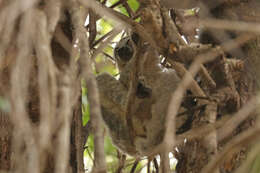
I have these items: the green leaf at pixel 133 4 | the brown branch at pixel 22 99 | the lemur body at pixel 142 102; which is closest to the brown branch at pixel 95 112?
the brown branch at pixel 22 99

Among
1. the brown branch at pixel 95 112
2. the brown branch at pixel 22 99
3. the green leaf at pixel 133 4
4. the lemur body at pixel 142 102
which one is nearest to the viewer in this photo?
the brown branch at pixel 22 99

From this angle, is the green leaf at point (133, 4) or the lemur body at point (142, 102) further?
the green leaf at point (133, 4)

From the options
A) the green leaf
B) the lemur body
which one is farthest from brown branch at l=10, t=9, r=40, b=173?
the green leaf

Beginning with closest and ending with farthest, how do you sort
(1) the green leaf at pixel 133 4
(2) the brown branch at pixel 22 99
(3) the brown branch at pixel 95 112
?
(2) the brown branch at pixel 22 99, (3) the brown branch at pixel 95 112, (1) the green leaf at pixel 133 4

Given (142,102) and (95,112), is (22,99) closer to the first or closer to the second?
(95,112)

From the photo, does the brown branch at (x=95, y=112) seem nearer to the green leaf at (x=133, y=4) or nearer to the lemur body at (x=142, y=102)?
the lemur body at (x=142, y=102)

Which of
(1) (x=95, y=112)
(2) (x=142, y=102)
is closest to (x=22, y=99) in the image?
(1) (x=95, y=112)

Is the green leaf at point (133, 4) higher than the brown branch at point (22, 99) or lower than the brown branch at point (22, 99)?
higher

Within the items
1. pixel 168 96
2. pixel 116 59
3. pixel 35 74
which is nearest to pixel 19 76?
pixel 35 74

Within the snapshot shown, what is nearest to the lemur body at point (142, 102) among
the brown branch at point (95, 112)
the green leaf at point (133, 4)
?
the green leaf at point (133, 4)

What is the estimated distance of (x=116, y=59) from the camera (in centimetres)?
518

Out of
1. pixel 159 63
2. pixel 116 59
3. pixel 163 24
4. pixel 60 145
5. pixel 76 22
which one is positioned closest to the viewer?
pixel 60 145

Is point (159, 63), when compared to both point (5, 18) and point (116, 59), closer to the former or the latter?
point (116, 59)

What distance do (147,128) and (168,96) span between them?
1.41 feet
